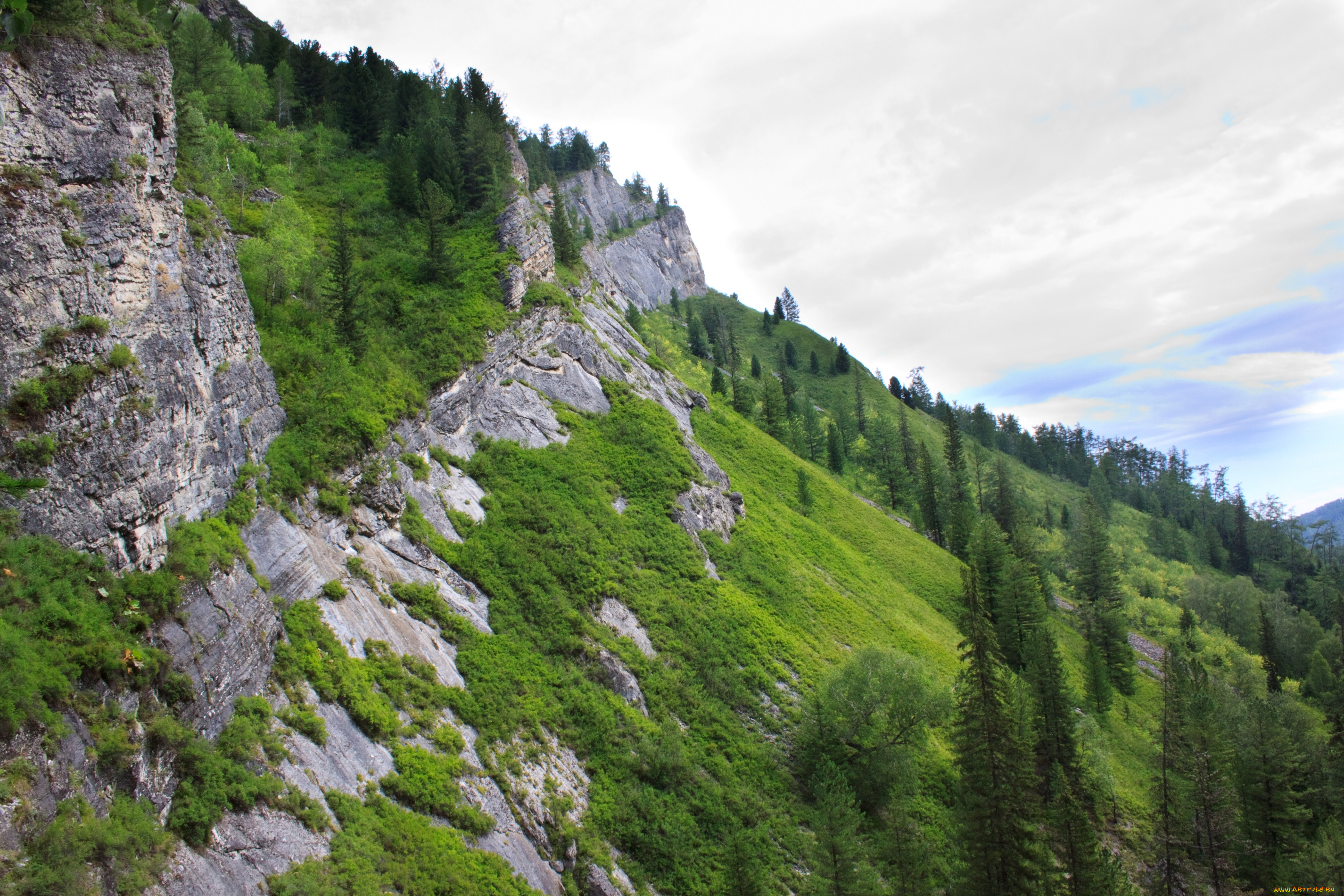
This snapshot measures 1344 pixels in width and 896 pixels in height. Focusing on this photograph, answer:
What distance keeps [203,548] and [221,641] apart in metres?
2.99

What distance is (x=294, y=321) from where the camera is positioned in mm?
31812

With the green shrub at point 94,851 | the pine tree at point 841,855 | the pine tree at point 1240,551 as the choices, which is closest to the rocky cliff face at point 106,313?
the green shrub at point 94,851

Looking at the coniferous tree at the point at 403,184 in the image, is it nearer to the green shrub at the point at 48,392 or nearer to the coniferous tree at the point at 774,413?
the green shrub at the point at 48,392

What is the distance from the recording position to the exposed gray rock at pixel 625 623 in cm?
3369

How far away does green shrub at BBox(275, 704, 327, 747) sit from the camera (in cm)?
1872

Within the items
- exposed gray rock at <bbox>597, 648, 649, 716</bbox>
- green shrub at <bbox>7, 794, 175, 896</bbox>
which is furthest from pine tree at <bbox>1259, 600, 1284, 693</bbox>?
green shrub at <bbox>7, 794, 175, 896</bbox>

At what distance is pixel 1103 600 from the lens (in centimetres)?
6669

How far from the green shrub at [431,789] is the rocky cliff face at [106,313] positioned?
32.8 feet

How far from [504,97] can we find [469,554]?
175 feet

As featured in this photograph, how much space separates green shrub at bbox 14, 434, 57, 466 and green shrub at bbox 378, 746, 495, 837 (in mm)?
13057

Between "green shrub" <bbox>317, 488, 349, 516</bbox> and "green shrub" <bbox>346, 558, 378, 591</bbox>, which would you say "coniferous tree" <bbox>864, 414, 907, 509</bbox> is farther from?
"green shrub" <bbox>317, 488, 349, 516</bbox>

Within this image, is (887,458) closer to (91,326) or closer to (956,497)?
(956,497)

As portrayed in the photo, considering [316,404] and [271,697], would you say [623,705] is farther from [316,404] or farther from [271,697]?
[316,404]

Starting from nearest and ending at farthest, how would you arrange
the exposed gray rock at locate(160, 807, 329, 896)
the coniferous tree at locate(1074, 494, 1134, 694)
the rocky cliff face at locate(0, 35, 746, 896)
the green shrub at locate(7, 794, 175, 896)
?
the green shrub at locate(7, 794, 175, 896) → the exposed gray rock at locate(160, 807, 329, 896) → the rocky cliff face at locate(0, 35, 746, 896) → the coniferous tree at locate(1074, 494, 1134, 694)
